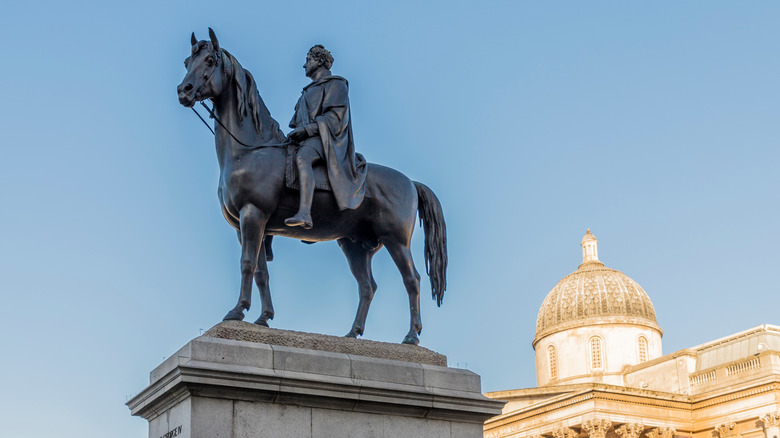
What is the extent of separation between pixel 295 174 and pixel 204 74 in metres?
1.37

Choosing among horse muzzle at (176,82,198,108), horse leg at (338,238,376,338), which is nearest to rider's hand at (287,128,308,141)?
horse muzzle at (176,82,198,108)

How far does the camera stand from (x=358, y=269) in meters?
12.1

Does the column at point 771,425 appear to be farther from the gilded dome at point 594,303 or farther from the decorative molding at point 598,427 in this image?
the gilded dome at point 594,303

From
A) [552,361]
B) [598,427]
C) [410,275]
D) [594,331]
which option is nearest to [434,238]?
[410,275]

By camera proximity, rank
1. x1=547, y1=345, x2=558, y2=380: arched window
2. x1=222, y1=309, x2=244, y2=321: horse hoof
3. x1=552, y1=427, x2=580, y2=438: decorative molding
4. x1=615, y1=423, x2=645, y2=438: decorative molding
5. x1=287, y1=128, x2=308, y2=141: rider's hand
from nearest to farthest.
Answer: x1=222, y1=309, x2=244, y2=321: horse hoof → x1=287, y1=128, x2=308, y2=141: rider's hand → x1=615, y1=423, x2=645, y2=438: decorative molding → x1=552, y1=427, x2=580, y2=438: decorative molding → x1=547, y1=345, x2=558, y2=380: arched window

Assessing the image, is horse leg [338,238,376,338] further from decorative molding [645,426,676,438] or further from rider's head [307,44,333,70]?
decorative molding [645,426,676,438]

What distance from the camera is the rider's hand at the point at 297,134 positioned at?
11.3 meters

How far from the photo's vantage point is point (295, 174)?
11.1 meters

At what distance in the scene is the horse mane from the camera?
11.2 meters

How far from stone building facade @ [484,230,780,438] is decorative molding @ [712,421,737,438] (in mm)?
49

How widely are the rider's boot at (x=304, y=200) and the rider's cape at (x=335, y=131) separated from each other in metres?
0.28

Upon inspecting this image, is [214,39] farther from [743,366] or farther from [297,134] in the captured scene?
[743,366]

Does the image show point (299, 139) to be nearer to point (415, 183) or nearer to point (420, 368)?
point (415, 183)

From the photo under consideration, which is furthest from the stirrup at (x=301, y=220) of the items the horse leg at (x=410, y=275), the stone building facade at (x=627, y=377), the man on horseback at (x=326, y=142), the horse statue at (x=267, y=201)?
the stone building facade at (x=627, y=377)
